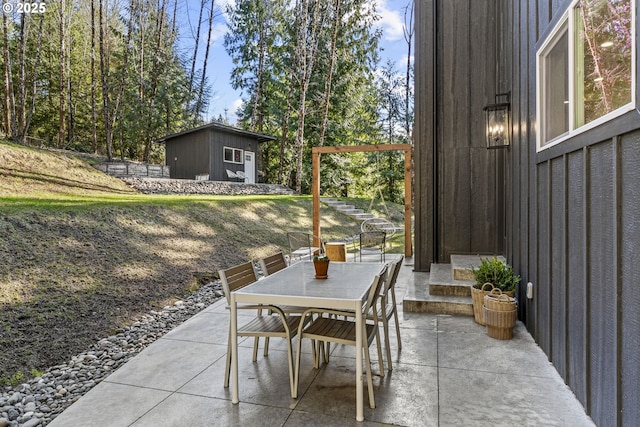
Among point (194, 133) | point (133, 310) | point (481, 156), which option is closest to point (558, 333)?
point (481, 156)

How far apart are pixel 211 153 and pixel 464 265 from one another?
42.3ft

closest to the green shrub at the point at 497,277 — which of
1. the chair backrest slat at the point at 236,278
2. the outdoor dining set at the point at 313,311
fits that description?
the outdoor dining set at the point at 313,311

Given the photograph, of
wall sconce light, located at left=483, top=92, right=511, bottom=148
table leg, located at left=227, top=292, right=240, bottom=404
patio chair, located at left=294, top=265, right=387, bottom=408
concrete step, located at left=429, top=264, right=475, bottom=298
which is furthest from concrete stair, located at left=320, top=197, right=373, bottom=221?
table leg, located at left=227, top=292, right=240, bottom=404

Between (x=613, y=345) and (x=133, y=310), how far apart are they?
14.2 ft

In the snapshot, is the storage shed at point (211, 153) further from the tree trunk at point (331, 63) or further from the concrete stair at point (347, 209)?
the concrete stair at point (347, 209)

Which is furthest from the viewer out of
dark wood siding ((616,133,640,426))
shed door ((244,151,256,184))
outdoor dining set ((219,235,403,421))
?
shed door ((244,151,256,184))

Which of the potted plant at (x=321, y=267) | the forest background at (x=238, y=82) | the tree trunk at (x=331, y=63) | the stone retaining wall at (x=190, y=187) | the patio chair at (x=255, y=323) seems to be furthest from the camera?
the forest background at (x=238, y=82)

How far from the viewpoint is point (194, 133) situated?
1564 cm

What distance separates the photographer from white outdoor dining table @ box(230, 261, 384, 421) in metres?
2.11

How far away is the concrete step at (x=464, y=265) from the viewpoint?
4301mm

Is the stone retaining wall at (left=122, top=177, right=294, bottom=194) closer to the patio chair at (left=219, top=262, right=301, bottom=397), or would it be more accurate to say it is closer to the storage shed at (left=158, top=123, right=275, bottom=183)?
the storage shed at (left=158, top=123, right=275, bottom=183)

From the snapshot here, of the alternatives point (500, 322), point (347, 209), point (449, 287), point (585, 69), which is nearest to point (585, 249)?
point (585, 69)

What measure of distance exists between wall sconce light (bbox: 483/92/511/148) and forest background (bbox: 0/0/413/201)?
38.8 ft

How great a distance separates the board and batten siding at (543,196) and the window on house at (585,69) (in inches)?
4.1
